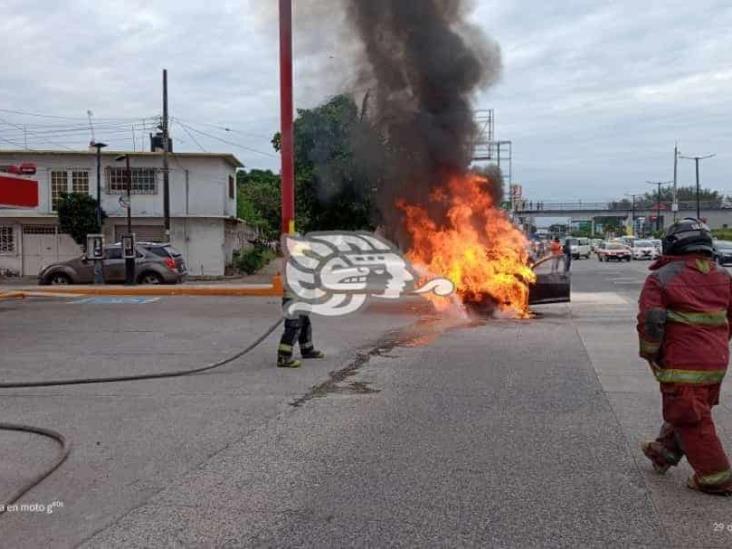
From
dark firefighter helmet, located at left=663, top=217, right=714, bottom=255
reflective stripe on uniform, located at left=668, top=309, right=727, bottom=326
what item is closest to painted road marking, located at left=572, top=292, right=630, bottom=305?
dark firefighter helmet, located at left=663, top=217, right=714, bottom=255

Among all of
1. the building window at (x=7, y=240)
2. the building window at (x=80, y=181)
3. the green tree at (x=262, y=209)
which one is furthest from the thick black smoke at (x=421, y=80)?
the green tree at (x=262, y=209)

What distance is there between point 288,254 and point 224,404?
543cm

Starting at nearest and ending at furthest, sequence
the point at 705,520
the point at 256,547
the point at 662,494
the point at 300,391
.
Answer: the point at 256,547 < the point at 705,520 < the point at 662,494 < the point at 300,391

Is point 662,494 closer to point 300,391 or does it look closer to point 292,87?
point 300,391

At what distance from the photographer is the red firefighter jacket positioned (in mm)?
4117

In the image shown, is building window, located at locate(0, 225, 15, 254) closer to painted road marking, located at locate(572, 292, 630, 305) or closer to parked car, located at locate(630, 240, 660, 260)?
painted road marking, located at locate(572, 292, 630, 305)

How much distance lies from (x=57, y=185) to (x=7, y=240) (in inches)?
116

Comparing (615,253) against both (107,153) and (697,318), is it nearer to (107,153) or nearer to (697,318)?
(107,153)

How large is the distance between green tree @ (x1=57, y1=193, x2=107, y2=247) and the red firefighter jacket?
25.6m

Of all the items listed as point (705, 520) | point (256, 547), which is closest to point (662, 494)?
point (705, 520)

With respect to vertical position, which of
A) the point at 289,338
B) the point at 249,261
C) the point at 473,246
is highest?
the point at 473,246

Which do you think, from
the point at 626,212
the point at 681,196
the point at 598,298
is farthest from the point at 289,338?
the point at 681,196

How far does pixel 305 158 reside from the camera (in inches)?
1078

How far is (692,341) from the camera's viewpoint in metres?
4.14
